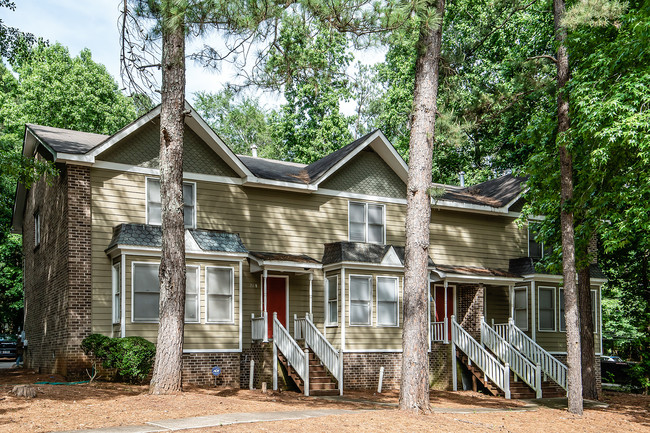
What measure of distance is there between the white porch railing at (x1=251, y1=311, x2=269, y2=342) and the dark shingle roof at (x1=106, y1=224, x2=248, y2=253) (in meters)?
1.93

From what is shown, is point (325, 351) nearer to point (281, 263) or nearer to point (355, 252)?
point (281, 263)

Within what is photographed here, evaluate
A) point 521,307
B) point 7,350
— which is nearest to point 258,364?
point 521,307

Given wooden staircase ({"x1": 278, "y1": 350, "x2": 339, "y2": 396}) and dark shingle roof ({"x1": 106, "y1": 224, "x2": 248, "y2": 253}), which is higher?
dark shingle roof ({"x1": 106, "y1": 224, "x2": 248, "y2": 253})

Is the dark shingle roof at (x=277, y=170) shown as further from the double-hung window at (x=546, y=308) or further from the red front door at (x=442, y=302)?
the double-hung window at (x=546, y=308)

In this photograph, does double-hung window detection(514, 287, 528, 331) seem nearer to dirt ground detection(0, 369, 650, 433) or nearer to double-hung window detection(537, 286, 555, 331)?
double-hung window detection(537, 286, 555, 331)

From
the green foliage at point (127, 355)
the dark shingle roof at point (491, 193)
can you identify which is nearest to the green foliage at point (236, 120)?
the dark shingle roof at point (491, 193)

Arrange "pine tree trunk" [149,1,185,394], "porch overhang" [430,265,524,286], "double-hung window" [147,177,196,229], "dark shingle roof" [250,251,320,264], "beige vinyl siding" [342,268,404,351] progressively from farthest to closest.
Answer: "porch overhang" [430,265,524,286] → "beige vinyl siding" [342,268,404,351] → "dark shingle roof" [250,251,320,264] → "double-hung window" [147,177,196,229] → "pine tree trunk" [149,1,185,394]

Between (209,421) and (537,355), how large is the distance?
1312cm

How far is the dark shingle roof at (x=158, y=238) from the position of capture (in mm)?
16719

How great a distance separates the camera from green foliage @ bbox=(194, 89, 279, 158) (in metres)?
52.4

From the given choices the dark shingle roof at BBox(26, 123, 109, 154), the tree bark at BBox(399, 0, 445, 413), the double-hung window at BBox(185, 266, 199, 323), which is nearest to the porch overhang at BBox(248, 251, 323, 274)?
the double-hung window at BBox(185, 266, 199, 323)

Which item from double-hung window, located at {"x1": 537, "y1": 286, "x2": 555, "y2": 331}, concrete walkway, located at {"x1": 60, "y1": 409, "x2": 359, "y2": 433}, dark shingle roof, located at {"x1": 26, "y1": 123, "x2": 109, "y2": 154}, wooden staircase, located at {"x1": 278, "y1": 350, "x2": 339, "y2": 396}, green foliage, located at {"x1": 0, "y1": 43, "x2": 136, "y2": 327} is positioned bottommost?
wooden staircase, located at {"x1": 278, "y1": 350, "x2": 339, "y2": 396}

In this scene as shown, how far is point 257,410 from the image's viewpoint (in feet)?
38.4

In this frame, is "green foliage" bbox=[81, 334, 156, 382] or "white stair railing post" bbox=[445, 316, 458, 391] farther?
"white stair railing post" bbox=[445, 316, 458, 391]
